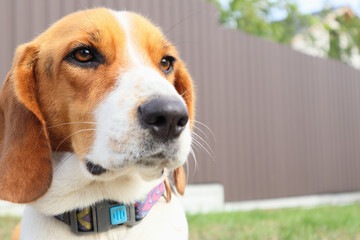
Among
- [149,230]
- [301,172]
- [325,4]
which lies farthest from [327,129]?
[325,4]

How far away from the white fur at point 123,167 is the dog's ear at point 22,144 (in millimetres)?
112

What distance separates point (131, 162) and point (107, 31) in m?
0.85

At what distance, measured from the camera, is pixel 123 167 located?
73.0 inches

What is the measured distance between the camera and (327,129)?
37.9ft

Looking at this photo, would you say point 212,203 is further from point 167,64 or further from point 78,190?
point 78,190

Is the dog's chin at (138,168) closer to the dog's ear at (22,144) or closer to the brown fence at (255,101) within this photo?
the dog's ear at (22,144)

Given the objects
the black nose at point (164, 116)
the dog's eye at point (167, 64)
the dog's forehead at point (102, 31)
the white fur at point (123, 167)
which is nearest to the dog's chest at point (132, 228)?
the white fur at point (123, 167)

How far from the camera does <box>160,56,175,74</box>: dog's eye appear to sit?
2.57 metres

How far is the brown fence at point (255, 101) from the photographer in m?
7.14

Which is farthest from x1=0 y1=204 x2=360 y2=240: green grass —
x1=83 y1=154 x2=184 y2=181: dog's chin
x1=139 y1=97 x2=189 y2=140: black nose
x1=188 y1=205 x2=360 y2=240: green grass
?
x1=139 y1=97 x2=189 y2=140: black nose

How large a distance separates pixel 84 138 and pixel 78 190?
0.33m

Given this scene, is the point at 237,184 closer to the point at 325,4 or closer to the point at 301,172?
the point at 301,172

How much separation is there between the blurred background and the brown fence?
0.07 feet

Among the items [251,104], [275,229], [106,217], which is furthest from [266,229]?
[251,104]
